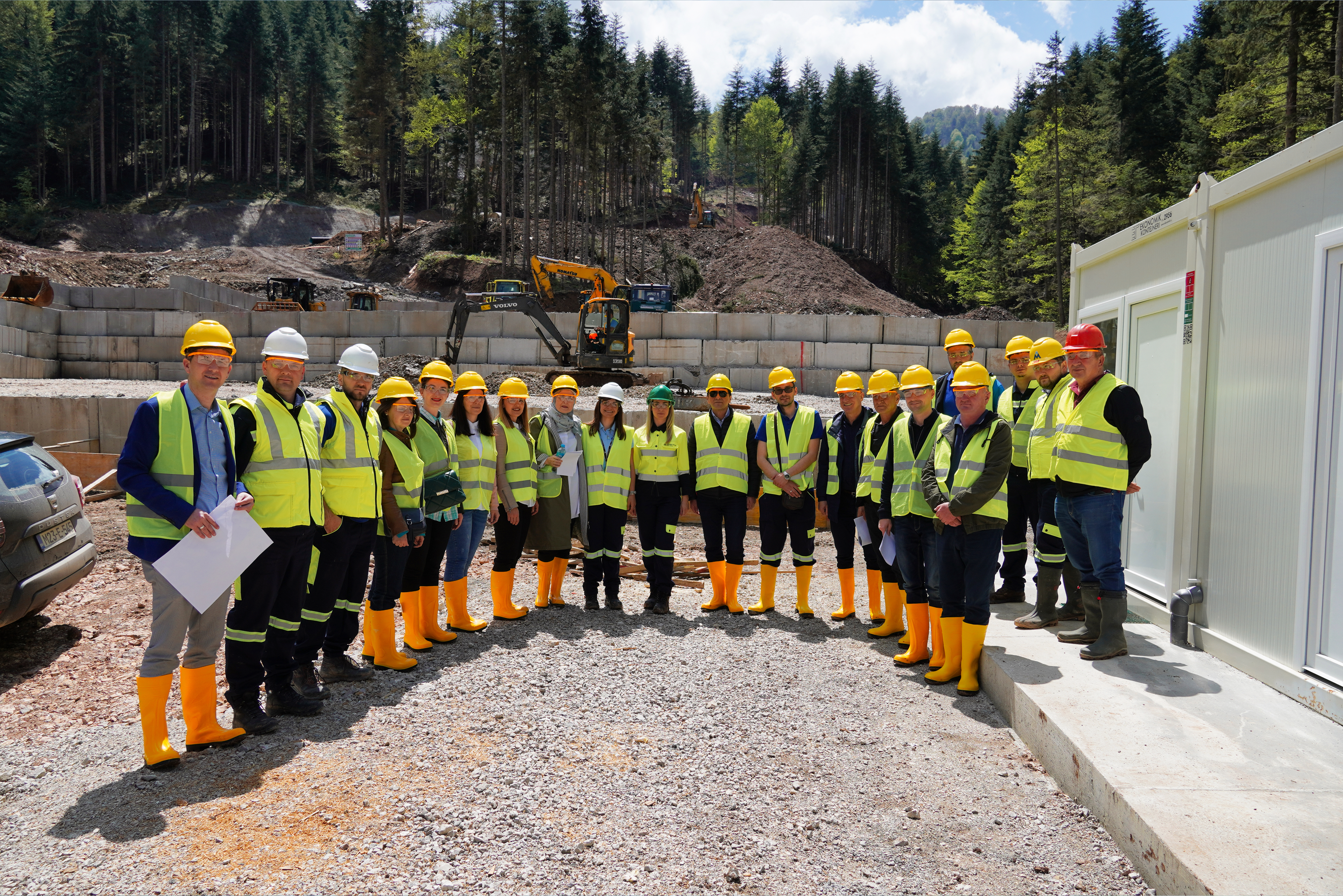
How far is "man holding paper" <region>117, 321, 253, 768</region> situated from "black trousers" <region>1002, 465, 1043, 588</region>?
521cm

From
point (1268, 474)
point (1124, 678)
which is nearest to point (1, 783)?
point (1124, 678)

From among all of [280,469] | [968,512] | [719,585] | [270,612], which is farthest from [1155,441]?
[270,612]

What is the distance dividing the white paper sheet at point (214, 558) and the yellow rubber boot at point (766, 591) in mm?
4392

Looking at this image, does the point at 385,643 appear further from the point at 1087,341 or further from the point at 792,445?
the point at 1087,341

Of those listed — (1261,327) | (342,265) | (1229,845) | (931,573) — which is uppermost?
(342,265)

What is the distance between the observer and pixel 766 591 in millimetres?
7359

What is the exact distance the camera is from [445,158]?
5253 centimetres

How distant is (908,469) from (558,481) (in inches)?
117

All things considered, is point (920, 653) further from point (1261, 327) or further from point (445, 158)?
point (445, 158)

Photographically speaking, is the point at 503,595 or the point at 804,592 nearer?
the point at 503,595

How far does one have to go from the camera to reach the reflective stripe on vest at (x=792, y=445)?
22.9 ft

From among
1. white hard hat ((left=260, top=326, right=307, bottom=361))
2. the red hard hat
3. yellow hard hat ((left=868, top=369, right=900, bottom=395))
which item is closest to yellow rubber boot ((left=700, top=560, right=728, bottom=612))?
yellow hard hat ((left=868, top=369, right=900, bottom=395))

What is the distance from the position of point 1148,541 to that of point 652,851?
185 inches

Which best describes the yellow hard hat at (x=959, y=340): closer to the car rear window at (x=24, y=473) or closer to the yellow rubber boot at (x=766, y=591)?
the yellow rubber boot at (x=766, y=591)
